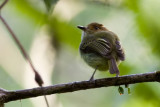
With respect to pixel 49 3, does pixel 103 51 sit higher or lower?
lower

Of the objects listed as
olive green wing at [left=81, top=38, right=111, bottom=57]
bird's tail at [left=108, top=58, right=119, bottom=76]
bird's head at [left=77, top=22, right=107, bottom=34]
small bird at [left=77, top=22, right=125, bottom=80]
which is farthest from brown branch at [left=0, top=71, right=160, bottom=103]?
bird's head at [left=77, top=22, right=107, bottom=34]

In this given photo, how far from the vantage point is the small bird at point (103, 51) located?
3.31 meters

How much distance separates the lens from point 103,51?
11.3 ft

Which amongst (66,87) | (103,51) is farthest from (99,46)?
(66,87)

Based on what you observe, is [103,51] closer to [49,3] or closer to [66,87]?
[66,87]

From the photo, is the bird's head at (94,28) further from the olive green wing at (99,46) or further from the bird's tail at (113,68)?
the bird's tail at (113,68)

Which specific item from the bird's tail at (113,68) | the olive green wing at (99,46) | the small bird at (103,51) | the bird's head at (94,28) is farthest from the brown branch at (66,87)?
the bird's head at (94,28)

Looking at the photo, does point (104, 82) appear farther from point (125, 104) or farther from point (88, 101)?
point (88, 101)

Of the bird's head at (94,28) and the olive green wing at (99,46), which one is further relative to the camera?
the bird's head at (94,28)

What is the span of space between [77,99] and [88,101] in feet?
0.84

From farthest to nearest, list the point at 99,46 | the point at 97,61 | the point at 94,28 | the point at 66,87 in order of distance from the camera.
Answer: the point at 94,28 → the point at 99,46 → the point at 97,61 → the point at 66,87

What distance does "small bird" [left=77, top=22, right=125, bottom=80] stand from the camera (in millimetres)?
3307

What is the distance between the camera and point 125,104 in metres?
2.52

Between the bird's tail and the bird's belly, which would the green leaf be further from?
the bird's belly
